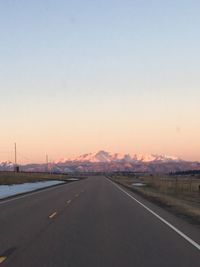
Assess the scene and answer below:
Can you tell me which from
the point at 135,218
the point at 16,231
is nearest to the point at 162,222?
the point at 135,218

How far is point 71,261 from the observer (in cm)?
1039

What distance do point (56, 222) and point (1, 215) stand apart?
13.5ft

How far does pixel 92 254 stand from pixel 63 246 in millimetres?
1349

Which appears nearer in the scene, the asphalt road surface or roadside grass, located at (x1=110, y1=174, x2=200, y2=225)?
the asphalt road surface

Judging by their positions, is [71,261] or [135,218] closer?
[71,261]

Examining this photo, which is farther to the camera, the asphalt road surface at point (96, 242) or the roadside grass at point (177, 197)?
the roadside grass at point (177, 197)

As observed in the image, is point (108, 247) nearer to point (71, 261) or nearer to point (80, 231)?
point (71, 261)

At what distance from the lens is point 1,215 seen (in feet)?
72.2

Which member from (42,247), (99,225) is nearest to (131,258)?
(42,247)

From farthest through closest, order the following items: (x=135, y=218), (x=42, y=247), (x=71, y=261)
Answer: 1. (x=135, y=218)
2. (x=42, y=247)
3. (x=71, y=261)

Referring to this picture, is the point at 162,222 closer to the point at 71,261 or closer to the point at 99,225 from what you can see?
the point at 99,225

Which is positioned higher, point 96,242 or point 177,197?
point 177,197

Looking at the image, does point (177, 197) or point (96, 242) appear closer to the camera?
point (96, 242)

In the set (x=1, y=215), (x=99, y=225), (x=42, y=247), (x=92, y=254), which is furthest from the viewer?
(x=1, y=215)
